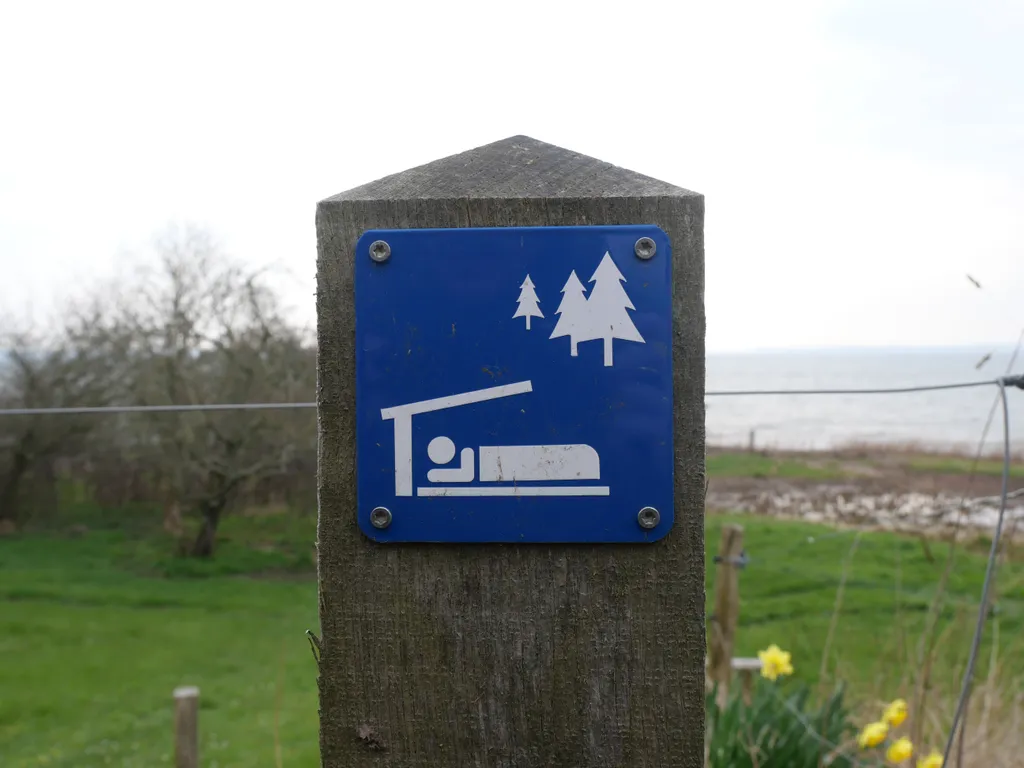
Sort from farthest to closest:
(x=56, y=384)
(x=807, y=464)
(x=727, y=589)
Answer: (x=807, y=464), (x=56, y=384), (x=727, y=589)

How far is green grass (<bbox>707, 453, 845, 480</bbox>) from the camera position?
24641 millimetres

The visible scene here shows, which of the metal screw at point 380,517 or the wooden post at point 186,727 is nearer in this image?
the metal screw at point 380,517

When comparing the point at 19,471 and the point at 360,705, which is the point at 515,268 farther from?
the point at 19,471

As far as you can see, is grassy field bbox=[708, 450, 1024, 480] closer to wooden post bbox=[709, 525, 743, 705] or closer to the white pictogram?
wooden post bbox=[709, 525, 743, 705]

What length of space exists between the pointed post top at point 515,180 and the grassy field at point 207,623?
1178cm

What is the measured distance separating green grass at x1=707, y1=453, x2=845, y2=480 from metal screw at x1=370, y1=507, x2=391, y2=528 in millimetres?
23948

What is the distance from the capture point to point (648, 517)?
37.8 inches

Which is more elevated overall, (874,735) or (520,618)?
(520,618)

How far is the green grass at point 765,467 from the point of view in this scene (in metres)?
24.6

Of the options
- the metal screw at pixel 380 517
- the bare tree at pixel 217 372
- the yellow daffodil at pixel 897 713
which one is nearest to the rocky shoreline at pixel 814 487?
the bare tree at pixel 217 372

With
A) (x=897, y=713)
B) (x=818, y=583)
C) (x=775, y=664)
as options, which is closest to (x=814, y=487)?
(x=818, y=583)

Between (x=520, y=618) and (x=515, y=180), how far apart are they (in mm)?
532

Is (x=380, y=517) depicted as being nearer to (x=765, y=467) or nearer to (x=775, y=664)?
(x=775, y=664)

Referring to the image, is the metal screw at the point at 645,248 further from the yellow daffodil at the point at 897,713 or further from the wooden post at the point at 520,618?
the yellow daffodil at the point at 897,713
